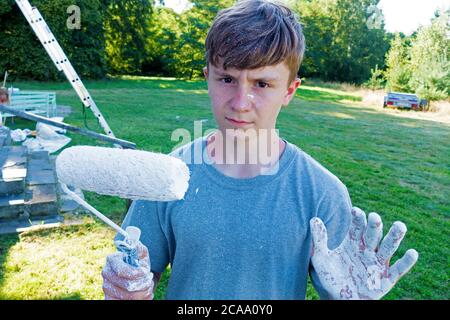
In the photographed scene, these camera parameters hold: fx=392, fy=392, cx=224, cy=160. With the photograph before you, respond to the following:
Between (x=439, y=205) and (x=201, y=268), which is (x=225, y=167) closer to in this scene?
(x=201, y=268)

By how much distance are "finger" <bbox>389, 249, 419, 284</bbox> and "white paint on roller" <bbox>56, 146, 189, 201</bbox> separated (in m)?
0.75

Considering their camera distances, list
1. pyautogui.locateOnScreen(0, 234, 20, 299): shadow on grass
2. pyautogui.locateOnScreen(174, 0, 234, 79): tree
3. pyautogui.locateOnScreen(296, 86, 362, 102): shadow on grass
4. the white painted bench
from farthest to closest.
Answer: pyautogui.locateOnScreen(174, 0, 234, 79): tree
pyautogui.locateOnScreen(296, 86, 362, 102): shadow on grass
the white painted bench
pyautogui.locateOnScreen(0, 234, 20, 299): shadow on grass

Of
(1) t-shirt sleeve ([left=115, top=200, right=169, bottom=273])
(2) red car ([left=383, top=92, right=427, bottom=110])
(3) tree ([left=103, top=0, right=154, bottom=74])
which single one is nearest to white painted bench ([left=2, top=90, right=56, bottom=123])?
(1) t-shirt sleeve ([left=115, top=200, right=169, bottom=273])

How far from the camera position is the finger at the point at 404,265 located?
4.10 ft

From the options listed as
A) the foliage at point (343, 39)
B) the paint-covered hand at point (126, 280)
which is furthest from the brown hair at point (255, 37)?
the foliage at point (343, 39)

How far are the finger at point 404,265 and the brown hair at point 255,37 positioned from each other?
74 centimetres

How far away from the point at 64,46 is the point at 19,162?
738 inches

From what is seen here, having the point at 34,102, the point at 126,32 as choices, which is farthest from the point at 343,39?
the point at 34,102

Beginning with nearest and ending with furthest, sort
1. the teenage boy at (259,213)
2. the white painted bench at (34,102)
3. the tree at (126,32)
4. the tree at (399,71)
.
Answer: the teenage boy at (259,213)
the white painted bench at (34,102)
the tree at (399,71)
the tree at (126,32)

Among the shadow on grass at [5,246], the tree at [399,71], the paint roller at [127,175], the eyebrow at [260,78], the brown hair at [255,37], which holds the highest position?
the tree at [399,71]

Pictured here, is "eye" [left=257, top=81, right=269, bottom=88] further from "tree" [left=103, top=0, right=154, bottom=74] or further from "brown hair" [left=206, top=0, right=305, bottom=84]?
"tree" [left=103, top=0, right=154, bottom=74]

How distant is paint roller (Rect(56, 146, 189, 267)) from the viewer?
125cm

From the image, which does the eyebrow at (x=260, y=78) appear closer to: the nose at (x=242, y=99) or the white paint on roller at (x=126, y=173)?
the nose at (x=242, y=99)

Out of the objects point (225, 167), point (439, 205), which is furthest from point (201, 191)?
point (439, 205)
